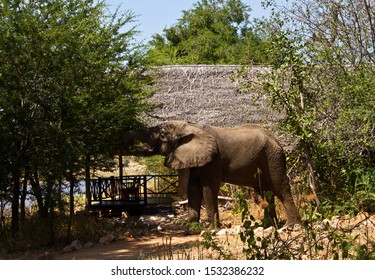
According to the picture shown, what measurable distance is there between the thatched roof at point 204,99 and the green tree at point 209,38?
25.7ft

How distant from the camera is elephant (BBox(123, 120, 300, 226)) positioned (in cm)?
1055

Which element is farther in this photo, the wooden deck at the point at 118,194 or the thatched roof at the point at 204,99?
the thatched roof at the point at 204,99

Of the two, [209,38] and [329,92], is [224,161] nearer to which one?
[329,92]

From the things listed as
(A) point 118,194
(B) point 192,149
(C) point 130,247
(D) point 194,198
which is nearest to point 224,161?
(B) point 192,149

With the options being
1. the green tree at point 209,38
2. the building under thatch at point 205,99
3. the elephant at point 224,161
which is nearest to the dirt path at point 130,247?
the elephant at point 224,161

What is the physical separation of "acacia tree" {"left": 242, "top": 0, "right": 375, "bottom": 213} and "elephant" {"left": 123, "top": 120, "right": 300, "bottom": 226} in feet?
2.37

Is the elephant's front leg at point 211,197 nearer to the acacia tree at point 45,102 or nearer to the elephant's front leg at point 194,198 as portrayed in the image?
the elephant's front leg at point 194,198

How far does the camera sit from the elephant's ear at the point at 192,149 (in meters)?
10.5

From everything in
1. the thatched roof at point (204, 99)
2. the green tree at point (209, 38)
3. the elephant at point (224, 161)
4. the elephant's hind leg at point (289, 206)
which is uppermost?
the green tree at point (209, 38)

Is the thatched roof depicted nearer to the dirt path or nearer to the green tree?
the dirt path

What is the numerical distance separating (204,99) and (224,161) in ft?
13.8

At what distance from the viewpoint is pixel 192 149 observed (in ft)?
34.6

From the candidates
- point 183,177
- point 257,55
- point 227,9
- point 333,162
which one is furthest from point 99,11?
point 227,9

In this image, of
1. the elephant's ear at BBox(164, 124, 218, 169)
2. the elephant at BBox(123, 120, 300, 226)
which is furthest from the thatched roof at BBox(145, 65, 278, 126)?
the elephant at BBox(123, 120, 300, 226)
